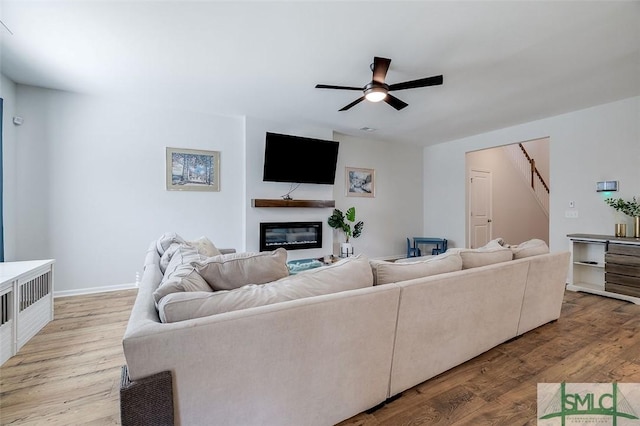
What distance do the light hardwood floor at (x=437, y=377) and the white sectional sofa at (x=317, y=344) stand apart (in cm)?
13

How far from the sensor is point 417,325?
169cm

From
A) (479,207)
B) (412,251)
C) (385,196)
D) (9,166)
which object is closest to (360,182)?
(385,196)

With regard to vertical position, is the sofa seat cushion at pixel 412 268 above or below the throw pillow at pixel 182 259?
below

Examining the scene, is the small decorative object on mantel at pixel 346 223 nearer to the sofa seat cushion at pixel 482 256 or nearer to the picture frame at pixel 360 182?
the picture frame at pixel 360 182

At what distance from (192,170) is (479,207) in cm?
592

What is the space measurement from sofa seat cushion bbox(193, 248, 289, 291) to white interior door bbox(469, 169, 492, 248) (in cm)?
573

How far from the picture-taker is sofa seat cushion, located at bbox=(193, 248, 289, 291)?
1.48m

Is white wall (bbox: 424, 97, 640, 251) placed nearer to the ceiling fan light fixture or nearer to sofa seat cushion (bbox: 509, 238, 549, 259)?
sofa seat cushion (bbox: 509, 238, 549, 259)

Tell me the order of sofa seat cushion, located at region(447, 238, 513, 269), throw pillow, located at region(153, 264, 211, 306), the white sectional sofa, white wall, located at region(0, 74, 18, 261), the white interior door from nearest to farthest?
1. the white sectional sofa
2. throw pillow, located at region(153, 264, 211, 306)
3. sofa seat cushion, located at region(447, 238, 513, 269)
4. white wall, located at region(0, 74, 18, 261)
5. the white interior door

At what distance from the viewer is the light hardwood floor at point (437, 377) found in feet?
5.17

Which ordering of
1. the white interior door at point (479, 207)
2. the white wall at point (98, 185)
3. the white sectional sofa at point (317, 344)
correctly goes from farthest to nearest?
the white interior door at point (479, 207) < the white wall at point (98, 185) < the white sectional sofa at point (317, 344)

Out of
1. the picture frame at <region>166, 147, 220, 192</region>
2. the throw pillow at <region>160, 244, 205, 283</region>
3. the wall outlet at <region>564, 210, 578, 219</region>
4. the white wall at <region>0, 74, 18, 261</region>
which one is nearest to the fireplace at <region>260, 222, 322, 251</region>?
the picture frame at <region>166, 147, 220, 192</region>

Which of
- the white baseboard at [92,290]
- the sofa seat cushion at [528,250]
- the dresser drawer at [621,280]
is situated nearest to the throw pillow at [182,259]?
the sofa seat cushion at [528,250]

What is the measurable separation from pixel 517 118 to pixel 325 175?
3.35 m
